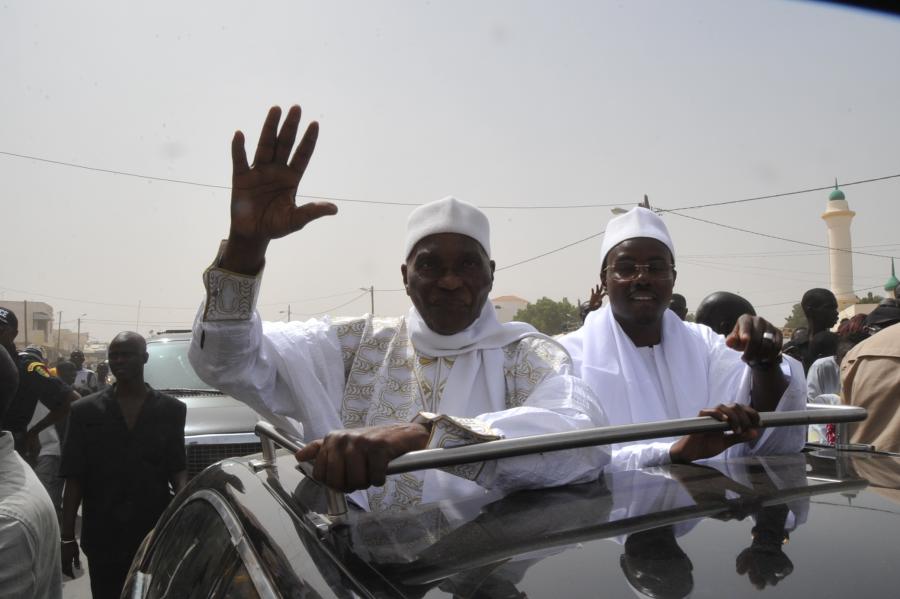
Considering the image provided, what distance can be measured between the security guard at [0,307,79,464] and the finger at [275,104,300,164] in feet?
15.7

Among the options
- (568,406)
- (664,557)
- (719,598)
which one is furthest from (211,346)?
(719,598)

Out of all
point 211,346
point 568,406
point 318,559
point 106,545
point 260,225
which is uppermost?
point 260,225

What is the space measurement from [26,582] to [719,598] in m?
2.13

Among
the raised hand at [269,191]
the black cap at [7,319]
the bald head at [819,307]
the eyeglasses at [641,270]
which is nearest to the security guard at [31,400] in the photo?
the black cap at [7,319]

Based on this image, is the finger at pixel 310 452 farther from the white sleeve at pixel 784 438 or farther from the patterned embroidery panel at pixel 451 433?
the white sleeve at pixel 784 438

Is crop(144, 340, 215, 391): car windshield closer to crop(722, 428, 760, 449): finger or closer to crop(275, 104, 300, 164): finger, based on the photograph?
crop(275, 104, 300, 164): finger

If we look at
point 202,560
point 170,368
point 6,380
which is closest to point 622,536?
point 202,560

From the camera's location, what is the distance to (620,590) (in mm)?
1294

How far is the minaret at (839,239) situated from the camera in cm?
5084

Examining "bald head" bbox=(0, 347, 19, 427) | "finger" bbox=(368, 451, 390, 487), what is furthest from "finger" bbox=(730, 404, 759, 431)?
"bald head" bbox=(0, 347, 19, 427)

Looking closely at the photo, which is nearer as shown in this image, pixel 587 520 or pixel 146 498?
pixel 587 520

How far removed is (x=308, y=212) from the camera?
2227 millimetres

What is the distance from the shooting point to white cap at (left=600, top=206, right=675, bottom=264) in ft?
11.1

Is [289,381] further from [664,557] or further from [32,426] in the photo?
[32,426]
